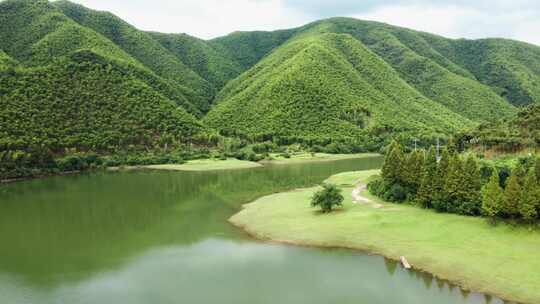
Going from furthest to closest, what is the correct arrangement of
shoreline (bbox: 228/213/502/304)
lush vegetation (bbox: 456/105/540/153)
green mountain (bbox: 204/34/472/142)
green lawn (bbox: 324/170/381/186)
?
green mountain (bbox: 204/34/472/142), green lawn (bbox: 324/170/381/186), lush vegetation (bbox: 456/105/540/153), shoreline (bbox: 228/213/502/304)

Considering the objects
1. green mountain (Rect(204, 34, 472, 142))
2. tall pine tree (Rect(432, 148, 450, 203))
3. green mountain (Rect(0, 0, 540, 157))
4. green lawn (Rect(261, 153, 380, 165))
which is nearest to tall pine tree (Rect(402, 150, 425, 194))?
tall pine tree (Rect(432, 148, 450, 203))

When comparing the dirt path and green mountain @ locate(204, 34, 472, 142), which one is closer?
the dirt path

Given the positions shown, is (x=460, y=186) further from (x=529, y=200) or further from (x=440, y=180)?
(x=529, y=200)

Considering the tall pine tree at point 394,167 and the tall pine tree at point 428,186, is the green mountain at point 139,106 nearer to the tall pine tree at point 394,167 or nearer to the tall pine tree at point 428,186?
the tall pine tree at point 394,167

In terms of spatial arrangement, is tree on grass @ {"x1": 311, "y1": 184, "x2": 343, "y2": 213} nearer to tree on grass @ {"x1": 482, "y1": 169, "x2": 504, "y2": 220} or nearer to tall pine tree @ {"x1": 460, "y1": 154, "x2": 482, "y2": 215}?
tall pine tree @ {"x1": 460, "y1": 154, "x2": 482, "y2": 215}

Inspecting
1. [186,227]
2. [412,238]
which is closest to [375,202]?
[412,238]

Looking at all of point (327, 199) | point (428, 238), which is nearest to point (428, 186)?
point (428, 238)

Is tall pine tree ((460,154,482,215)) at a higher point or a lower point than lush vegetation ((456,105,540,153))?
lower
